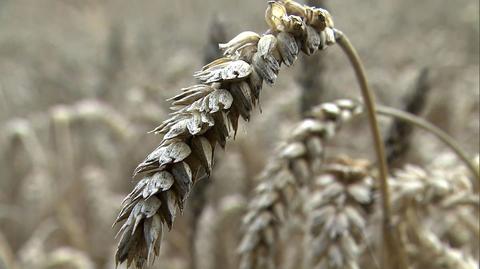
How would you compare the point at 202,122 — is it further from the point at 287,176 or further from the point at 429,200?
the point at 429,200

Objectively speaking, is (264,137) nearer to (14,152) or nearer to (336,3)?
(14,152)

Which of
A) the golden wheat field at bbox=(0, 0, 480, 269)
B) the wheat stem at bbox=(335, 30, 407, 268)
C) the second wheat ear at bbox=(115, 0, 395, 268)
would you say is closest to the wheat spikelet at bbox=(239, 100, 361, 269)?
the golden wheat field at bbox=(0, 0, 480, 269)

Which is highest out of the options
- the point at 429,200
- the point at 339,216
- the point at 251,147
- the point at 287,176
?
the point at 251,147

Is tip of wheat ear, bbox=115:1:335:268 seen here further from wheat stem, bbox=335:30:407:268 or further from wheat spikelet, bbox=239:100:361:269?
wheat spikelet, bbox=239:100:361:269

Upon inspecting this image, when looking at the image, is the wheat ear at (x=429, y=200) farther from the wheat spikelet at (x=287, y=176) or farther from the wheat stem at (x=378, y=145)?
the wheat spikelet at (x=287, y=176)

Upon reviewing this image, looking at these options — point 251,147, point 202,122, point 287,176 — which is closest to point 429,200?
point 287,176

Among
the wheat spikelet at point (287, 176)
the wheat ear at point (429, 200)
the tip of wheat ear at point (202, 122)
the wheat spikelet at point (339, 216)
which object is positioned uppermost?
the tip of wheat ear at point (202, 122)

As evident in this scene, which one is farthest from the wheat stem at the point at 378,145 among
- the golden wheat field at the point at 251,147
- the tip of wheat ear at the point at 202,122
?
the tip of wheat ear at the point at 202,122
